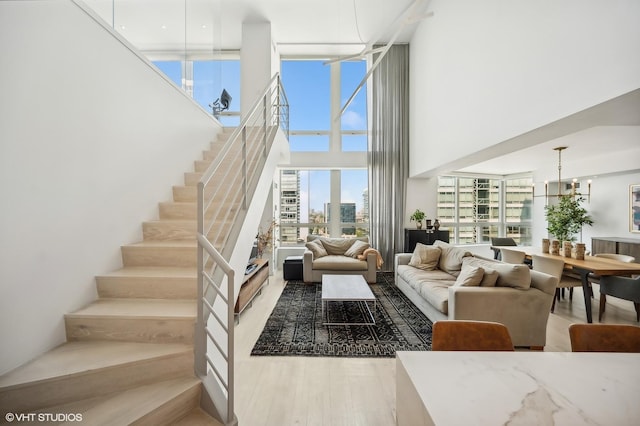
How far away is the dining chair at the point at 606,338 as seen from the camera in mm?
1470

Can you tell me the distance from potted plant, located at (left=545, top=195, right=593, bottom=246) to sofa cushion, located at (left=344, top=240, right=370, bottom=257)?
4.24 m

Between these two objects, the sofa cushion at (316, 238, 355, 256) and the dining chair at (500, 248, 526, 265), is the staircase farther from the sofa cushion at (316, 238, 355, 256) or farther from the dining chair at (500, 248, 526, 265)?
the dining chair at (500, 248, 526, 265)

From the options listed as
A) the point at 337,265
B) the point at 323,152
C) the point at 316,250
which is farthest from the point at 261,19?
the point at 337,265

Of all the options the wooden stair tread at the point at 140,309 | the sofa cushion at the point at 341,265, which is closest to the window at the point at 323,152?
the sofa cushion at the point at 341,265

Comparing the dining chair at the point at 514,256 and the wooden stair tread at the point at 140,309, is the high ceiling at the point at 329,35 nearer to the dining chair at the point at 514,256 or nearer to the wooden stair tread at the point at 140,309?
the dining chair at the point at 514,256

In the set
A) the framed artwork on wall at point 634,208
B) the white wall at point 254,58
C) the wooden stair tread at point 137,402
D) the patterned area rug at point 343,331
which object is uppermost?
the white wall at point 254,58

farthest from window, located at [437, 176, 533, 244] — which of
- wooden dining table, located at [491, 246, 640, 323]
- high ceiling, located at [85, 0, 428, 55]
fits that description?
high ceiling, located at [85, 0, 428, 55]

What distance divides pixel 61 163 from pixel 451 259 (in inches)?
190

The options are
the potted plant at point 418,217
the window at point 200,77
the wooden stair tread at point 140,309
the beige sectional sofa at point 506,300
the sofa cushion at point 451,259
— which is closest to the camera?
the wooden stair tread at point 140,309

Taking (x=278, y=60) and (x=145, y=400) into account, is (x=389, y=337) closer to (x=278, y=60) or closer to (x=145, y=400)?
(x=145, y=400)

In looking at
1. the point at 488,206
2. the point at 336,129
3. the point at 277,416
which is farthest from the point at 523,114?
the point at 488,206

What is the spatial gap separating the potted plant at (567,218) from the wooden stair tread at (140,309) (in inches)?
287

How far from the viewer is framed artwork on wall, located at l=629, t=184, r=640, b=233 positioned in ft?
16.8

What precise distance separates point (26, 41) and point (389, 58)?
655 cm
